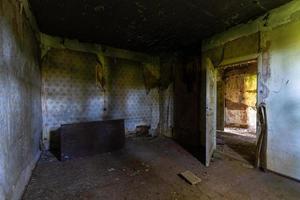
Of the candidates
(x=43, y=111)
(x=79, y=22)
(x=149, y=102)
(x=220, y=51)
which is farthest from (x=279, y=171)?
(x=43, y=111)

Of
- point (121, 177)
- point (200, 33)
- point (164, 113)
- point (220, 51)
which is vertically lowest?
point (121, 177)

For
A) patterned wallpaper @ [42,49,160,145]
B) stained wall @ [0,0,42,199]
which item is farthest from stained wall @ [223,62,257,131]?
stained wall @ [0,0,42,199]

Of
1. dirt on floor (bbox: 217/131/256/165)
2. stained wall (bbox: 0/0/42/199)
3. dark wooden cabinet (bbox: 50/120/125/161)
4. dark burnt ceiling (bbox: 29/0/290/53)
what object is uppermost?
dark burnt ceiling (bbox: 29/0/290/53)

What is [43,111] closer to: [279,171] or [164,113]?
[164,113]

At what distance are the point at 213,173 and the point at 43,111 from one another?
143 inches

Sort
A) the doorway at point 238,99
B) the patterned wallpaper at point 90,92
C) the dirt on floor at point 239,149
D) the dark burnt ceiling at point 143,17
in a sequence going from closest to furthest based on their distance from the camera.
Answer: the dark burnt ceiling at point 143,17 < the dirt on floor at point 239,149 < the patterned wallpaper at point 90,92 < the doorway at point 238,99

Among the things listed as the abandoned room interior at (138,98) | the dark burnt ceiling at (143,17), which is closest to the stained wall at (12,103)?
→ the abandoned room interior at (138,98)

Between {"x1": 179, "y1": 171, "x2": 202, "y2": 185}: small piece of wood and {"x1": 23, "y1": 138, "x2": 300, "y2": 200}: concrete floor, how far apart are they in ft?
0.25

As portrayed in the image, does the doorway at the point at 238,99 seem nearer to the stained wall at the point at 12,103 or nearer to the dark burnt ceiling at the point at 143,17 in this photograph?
the dark burnt ceiling at the point at 143,17

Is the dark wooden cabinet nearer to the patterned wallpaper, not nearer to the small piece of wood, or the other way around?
the patterned wallpaper

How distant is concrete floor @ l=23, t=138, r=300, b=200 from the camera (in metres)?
2.12

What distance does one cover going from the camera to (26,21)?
2.47 metres

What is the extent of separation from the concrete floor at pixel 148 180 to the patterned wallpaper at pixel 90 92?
118 centimetres

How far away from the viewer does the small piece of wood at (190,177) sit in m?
2.42
